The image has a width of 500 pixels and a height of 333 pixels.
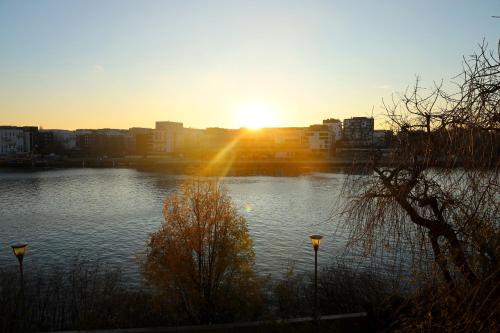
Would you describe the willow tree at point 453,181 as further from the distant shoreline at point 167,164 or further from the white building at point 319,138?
the white building at point 319,138

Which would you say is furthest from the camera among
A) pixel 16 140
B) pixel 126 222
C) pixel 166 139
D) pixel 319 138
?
pixel 166 139

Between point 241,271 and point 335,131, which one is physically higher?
point 335,131

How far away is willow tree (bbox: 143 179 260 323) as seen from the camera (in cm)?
1780

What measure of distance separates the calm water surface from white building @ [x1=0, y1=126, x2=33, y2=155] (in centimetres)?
11656

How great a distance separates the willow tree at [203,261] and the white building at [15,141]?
181 meters

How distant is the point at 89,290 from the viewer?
22.3m

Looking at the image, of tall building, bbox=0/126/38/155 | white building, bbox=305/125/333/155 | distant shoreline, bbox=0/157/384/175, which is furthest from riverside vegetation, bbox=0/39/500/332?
tall building, bbox=0/126/38/155

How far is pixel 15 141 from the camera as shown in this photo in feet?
575

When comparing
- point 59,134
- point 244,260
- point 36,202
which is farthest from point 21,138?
point 244,260

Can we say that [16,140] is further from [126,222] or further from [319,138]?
[126,222]

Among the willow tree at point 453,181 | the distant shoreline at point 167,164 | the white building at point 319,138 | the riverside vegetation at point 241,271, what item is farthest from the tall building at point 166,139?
the willow tree at point 453,181

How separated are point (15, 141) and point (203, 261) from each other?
603ft

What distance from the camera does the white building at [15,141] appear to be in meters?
175

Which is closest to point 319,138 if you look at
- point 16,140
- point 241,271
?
point 16,140
